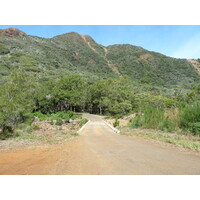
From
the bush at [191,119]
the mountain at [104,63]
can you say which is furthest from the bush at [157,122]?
the mountain at [104,63]

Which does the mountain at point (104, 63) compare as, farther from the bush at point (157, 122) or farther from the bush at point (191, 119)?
the bush at point (191, 119)

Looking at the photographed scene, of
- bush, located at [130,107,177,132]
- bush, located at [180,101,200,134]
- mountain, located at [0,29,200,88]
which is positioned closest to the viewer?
bush, located at [180,101,200,134]

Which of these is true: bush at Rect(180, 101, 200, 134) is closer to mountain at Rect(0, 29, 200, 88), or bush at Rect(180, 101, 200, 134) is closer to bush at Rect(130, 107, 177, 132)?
bush at Rect(130, 107, 177, 132)

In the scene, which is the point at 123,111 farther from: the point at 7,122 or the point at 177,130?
the point at 7,122

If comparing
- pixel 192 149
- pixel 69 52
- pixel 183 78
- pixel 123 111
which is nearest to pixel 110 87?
pixel 123 111

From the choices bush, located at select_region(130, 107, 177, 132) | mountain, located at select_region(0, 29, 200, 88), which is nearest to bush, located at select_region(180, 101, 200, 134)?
bush, located at select_region(130, 107, 177, 132)

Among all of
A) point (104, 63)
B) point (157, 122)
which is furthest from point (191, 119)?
point (104, 63)

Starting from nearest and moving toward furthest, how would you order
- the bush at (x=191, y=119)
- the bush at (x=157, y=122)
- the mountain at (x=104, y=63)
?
the bush at (x=191, y=119) < the bush at (x=157, y=122) < the mountain at (x=104, y=63)

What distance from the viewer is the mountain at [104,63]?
77.1 meters

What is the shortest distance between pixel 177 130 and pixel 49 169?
8.46m

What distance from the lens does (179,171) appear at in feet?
10.5

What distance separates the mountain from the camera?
77.1 metres

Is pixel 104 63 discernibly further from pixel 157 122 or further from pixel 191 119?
pixel 191 119

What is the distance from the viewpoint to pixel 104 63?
109 m
